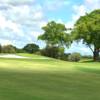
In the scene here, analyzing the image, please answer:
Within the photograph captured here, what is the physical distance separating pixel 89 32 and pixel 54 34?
786 inches

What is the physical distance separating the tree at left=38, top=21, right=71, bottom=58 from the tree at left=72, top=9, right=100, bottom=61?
45.1 ft

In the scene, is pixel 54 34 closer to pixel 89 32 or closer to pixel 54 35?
pixel 54 35

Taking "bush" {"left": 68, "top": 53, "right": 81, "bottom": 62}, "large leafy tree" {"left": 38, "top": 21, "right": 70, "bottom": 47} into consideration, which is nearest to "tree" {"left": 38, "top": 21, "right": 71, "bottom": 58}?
"large leafy tree" {"left": 38, "top": 21, "right": 70, "bottom": 47}

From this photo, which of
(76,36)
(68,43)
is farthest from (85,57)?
(76,36)

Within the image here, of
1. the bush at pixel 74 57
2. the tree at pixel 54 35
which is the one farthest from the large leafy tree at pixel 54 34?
the bush at pixel 74 57

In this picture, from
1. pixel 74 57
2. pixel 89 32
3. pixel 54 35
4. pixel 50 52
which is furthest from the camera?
pixel 54 35

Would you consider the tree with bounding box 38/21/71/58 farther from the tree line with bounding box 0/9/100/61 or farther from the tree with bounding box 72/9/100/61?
the tree with bounding box 72/9/100/61

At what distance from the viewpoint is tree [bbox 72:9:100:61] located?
77500 millimetres

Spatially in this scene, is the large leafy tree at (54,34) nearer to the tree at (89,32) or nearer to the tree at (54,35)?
the tree at (54,35)

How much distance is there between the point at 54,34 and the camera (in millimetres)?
97062

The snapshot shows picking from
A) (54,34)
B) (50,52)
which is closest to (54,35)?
(54,34)

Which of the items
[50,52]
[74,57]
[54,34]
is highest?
[54,34]

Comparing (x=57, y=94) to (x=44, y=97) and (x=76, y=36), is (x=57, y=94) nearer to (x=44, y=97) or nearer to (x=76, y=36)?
(x=44, y=97)

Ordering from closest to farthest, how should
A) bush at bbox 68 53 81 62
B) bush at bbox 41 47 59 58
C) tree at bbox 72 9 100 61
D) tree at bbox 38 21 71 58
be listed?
tree at bbox 72 9 100 61 < bush at bbox 68 53 81 62 < bush at bbox 41 47 59 58 < tree at bbox 38 21 71 58
